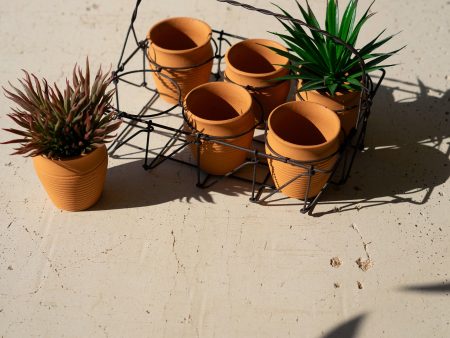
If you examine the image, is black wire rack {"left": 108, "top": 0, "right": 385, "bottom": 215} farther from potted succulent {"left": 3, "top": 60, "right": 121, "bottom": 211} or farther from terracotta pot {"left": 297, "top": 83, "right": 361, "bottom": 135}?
potted succulent {"left": 3, "top": 60, "right": 121, "bottom": 211}

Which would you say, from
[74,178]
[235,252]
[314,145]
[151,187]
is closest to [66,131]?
[74,178]

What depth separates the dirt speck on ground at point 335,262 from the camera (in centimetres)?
243

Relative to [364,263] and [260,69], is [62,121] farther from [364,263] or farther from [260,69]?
[364,263]

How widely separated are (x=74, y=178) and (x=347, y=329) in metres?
1.18

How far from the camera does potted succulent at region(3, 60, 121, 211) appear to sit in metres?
2.36

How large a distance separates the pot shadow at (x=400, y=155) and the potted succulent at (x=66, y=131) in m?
0.97

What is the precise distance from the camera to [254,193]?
8.84 ft

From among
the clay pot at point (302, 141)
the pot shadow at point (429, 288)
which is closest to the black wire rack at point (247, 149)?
the clay pot at point (302, 141)

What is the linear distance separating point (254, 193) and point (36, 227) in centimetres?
93

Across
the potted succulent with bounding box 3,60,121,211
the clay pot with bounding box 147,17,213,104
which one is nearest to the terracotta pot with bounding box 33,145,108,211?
the potted succulent with bounding box 3,60,121,211

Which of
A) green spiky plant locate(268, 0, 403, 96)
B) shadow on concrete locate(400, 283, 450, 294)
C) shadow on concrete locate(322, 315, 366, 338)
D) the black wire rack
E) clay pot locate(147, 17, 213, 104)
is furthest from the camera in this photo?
clay pot locate(147, 17, 213, 104)

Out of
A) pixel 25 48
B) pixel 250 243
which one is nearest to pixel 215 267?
pixel 250 243

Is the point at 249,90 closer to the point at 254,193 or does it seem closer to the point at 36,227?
the point at 254,193

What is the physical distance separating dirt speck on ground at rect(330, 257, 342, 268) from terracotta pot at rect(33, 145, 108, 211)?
98 cm
